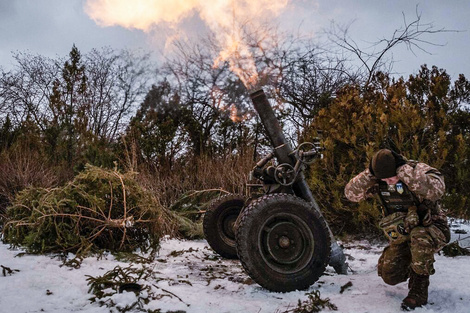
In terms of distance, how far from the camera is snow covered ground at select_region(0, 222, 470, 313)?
291cm

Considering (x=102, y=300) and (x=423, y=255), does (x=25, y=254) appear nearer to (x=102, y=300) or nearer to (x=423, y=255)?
(x=102, y=300)

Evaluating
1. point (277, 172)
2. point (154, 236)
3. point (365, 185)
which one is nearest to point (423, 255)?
point (365, 185)

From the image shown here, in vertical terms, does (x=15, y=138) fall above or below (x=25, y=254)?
above

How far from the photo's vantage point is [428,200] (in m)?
Result: 3.19

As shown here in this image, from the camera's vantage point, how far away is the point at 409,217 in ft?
10.6

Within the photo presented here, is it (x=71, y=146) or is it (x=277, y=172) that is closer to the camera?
(x=277, y=172)

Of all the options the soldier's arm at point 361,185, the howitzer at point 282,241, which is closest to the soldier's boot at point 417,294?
the howitzer at point 282,241

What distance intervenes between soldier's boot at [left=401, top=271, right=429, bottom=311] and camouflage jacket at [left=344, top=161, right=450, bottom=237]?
47 cm

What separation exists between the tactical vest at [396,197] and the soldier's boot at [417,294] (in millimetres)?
571

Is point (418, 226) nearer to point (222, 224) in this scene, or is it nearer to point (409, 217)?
point (409, 217)

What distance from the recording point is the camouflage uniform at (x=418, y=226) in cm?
304

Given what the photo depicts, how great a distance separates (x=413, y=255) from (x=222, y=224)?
92.6 inches

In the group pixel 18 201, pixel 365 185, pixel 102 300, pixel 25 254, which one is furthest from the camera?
pixel 18 201

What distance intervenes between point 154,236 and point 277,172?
80.8 inches
